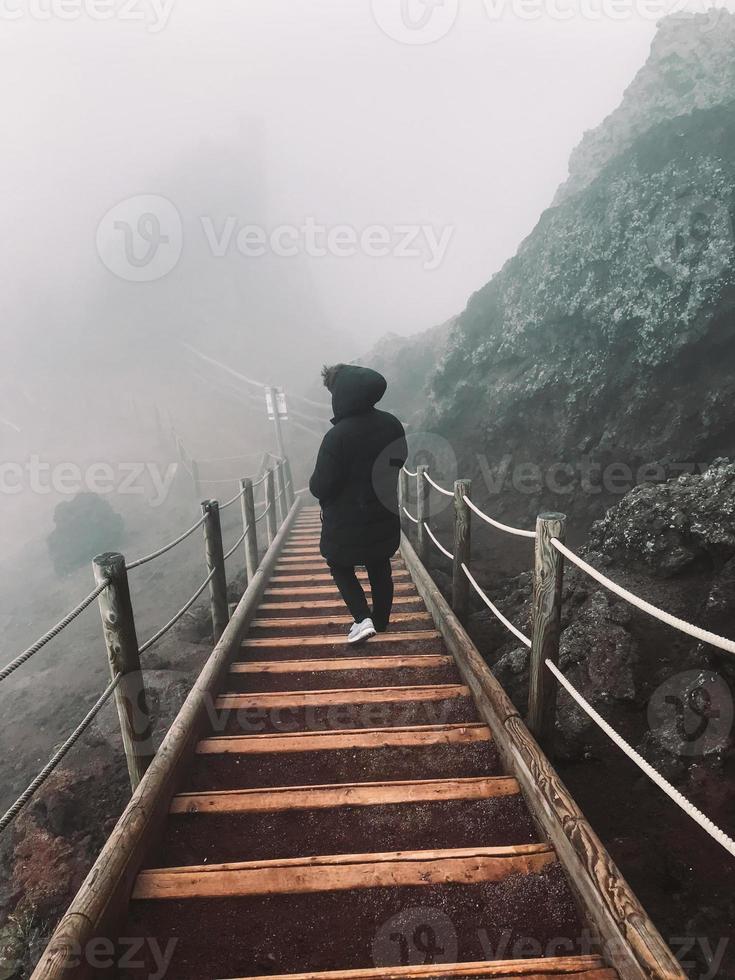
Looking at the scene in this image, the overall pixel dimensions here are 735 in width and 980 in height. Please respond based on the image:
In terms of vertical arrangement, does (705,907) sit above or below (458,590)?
below

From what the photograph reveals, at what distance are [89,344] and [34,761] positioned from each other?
5669 centimetres

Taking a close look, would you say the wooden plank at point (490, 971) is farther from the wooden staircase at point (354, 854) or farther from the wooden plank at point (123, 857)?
the wooden plank at point (123, 857)

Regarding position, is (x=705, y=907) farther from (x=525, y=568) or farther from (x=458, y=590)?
(x=525, y=568)

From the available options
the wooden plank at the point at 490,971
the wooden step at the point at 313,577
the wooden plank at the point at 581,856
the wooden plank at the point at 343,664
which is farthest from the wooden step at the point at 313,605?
the wooden plank at the point at 490,971

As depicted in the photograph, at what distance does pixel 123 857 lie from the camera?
5.55 ft

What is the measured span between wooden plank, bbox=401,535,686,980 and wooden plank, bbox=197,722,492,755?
0.18 m

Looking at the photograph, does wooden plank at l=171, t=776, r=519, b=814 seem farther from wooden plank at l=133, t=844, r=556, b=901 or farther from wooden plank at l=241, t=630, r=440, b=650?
wooden plank at l=241, t=630, r=440, b=650

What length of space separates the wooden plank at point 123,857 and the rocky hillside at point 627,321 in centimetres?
859

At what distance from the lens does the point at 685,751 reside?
2920 millimetres

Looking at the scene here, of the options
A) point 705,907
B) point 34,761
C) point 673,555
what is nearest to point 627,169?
point 673,555

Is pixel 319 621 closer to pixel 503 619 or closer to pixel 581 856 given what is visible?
pixel 503 619

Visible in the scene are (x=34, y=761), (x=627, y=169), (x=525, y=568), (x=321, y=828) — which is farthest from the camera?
(x=627, y=169)

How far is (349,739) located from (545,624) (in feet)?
3.93

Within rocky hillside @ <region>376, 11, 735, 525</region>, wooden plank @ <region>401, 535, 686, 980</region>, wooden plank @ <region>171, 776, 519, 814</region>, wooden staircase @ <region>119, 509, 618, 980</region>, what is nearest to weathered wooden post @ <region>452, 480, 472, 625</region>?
wooden staircase @ <region>119, 509, 618, 980</region>
